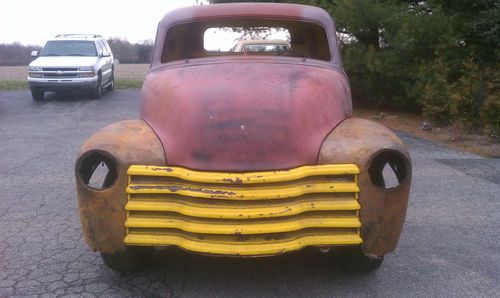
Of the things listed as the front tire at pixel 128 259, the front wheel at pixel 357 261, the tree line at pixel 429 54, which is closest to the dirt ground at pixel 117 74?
the tree line at pixel 429 54

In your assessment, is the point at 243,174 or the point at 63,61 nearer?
the point at 243,174

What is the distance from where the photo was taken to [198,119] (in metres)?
3.79

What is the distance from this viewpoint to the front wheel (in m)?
3.99

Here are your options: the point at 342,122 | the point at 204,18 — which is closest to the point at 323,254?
the point at 342,122

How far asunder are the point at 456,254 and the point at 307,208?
177cm

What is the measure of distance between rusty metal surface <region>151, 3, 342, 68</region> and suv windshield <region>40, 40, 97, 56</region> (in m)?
12.5

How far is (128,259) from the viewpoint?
156 inches

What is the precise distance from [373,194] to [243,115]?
98 cm

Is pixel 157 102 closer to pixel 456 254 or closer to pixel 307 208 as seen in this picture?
pixel 307 208

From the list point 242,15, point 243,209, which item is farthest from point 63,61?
point 243,209

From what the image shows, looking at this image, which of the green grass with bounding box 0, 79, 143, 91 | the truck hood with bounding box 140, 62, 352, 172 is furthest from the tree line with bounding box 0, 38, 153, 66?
the truck hood with bounding box 140, 62, 352, 172

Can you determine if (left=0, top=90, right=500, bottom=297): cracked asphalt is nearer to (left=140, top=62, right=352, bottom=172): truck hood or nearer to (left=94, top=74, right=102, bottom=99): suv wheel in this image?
(left=140, top=62, right=352, bottom=172): truck hood

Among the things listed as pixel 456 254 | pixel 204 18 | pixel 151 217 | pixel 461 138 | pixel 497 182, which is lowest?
pixel 461 138

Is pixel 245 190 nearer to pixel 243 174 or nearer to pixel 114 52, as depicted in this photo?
pixel 243 174
